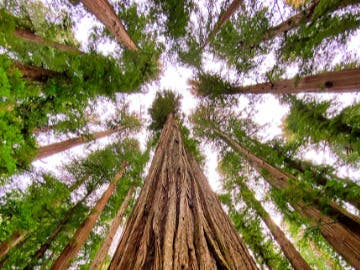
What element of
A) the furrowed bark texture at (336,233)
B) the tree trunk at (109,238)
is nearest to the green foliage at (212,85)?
the furrowed bark texture at (336,233)

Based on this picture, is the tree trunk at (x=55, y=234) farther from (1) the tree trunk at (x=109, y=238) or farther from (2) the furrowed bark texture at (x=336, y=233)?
(2) the furrowed bark texture at (x=336, y=233)

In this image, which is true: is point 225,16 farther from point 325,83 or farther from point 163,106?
point 163,106

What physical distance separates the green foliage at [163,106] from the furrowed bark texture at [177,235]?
286 inches

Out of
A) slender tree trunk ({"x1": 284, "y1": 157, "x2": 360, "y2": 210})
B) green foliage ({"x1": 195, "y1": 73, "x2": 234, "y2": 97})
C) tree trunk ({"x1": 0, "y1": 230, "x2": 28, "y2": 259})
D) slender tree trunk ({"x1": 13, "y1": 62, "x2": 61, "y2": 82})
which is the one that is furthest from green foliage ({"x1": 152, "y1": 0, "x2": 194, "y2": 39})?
tree trunk ({"x1": 0, "y1": 230, "x2": 28, "y2": 259})

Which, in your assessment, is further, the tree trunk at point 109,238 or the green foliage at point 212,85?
the green foliage at point 212,85

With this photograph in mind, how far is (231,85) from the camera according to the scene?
781 cm

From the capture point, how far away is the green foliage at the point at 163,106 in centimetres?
945

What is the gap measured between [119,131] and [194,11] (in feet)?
19.9

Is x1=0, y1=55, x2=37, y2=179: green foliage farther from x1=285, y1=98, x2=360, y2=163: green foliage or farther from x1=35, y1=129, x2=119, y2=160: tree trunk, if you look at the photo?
x1=285, y1=98, x2=360, y2=163: green foliage

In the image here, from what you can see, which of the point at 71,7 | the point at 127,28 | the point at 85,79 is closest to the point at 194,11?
the point at 127,28

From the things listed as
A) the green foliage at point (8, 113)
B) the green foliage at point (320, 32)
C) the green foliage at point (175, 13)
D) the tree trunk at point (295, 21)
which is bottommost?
the green foliage at point (8, 113)

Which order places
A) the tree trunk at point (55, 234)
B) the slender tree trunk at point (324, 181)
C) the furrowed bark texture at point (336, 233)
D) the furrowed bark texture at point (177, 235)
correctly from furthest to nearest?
the tree trunk at point (55, 234)
the slender tree trunk at point (324, 181)
the furrowed bark texture at point (336, 233)
the furrowed bark texture at point (177, 235)

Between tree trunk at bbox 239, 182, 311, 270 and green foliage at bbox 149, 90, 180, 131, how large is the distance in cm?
385

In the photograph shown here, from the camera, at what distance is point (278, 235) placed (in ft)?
22.2
